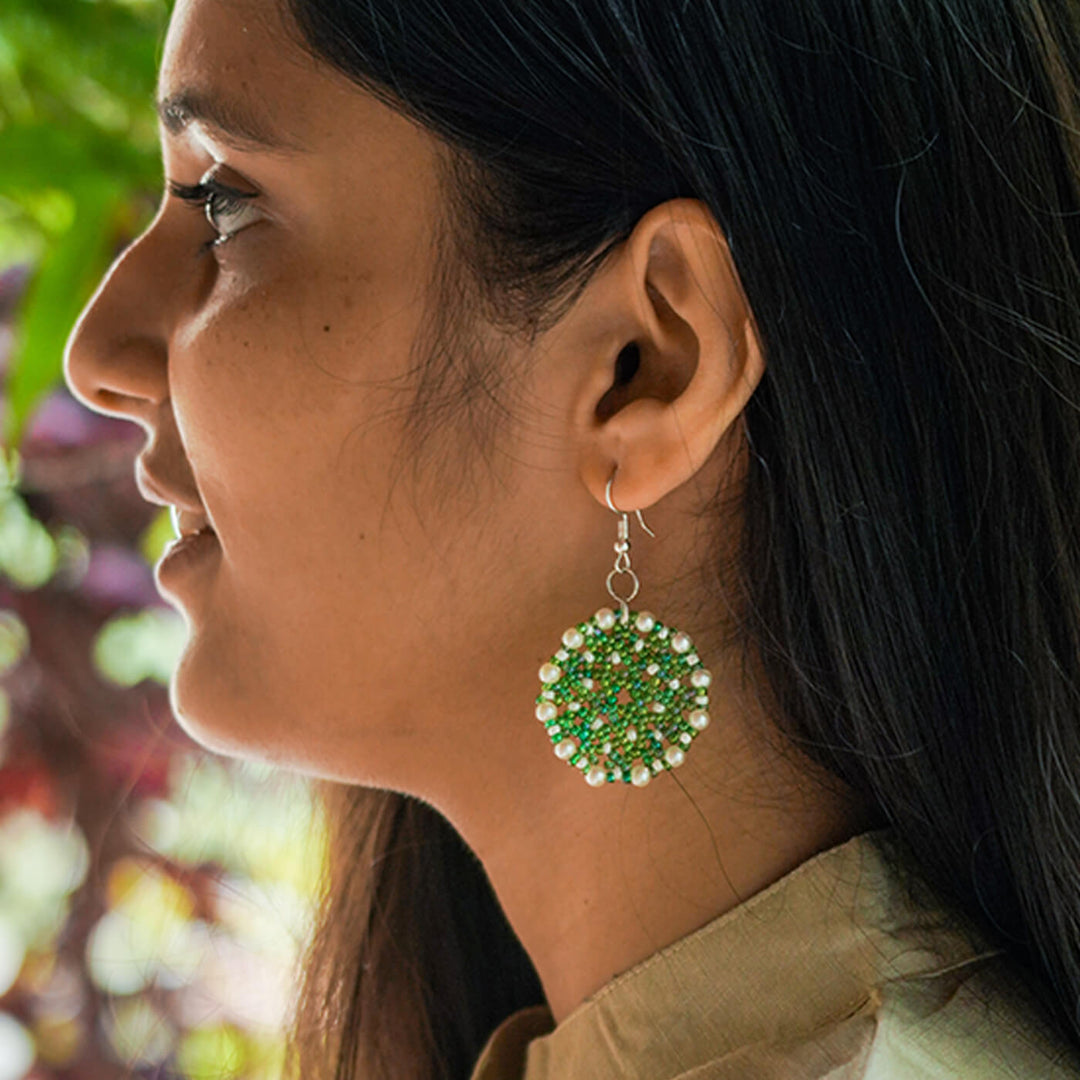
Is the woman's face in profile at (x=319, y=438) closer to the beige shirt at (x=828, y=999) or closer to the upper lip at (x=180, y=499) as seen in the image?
the upper lip at (x=180, y=499)

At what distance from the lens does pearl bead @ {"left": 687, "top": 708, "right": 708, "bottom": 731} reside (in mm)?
922

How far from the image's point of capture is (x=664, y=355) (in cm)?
95

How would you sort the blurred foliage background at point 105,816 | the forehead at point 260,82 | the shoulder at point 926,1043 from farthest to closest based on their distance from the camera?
the blurred foliage background at point 105,816, the forehead at point 260,82, the shoulder at point 926,1043

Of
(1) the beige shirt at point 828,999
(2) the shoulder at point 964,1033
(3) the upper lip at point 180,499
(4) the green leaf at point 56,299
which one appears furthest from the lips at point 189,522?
(2) the shoulder at point 964,1033

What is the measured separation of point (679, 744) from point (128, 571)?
1.06 m

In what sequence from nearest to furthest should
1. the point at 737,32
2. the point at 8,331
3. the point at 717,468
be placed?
the point at 737,32 < the point at 717,468 < the point at 8,331

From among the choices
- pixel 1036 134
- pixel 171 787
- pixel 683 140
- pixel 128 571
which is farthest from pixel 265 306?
pixel 171 787

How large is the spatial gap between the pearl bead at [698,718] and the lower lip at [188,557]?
1.15 ft

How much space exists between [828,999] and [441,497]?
0.37m

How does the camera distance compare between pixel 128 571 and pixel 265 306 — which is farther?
pixel 128 571

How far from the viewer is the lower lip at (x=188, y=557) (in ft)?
3.50

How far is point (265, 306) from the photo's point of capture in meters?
0.99

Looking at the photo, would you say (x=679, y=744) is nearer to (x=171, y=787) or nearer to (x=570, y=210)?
(x=570, y=210)

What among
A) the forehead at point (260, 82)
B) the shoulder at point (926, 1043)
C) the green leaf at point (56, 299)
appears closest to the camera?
the shoulder at point (926, 1043)
